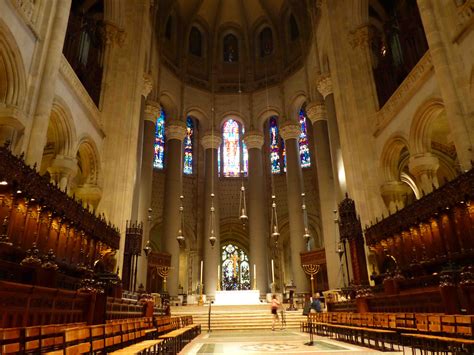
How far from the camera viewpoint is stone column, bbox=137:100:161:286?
19.9 metres

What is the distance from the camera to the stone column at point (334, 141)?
679 inches

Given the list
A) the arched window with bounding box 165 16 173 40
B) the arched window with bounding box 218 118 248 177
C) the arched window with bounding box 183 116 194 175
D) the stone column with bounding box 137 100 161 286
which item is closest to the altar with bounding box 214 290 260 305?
the stone column with bounding box 137 100 161 286

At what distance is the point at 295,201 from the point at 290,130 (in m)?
4.92

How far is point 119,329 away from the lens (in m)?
5.64

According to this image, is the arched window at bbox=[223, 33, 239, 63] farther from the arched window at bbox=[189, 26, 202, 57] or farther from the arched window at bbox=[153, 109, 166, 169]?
the arched window at bbox=[153, 109, 166, 169]

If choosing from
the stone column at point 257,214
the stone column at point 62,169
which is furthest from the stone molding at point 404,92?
the stone column at point 62,169

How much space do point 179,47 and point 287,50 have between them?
24.9 ft

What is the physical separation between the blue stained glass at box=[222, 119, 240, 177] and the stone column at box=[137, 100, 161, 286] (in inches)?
286

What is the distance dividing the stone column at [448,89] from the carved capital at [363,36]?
6.27 metres

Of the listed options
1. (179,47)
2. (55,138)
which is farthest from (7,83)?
(179,47)

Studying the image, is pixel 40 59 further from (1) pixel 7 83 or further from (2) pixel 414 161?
(2) pixel 414 161

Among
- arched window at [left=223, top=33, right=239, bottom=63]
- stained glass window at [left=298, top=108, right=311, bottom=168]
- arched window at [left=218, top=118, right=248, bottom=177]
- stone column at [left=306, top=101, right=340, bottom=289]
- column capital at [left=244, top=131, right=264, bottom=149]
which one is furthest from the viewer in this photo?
arched window at [left=223, top=33, right=239, bottom=63]

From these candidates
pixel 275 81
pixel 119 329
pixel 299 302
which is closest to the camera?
pixel 119 329

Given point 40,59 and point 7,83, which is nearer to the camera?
point 7,83
